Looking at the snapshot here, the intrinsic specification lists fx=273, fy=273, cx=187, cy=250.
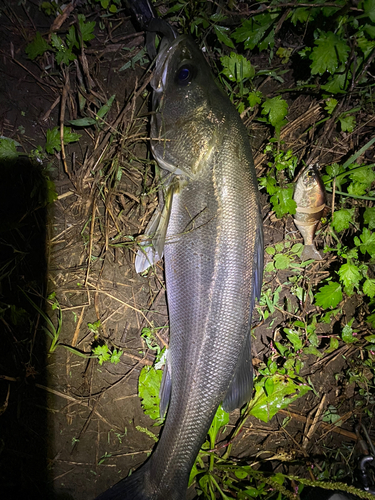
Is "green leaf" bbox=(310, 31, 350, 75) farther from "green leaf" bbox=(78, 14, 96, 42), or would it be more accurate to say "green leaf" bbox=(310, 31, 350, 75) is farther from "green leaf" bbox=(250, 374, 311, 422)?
"green leaf" bbox=(250, 374, 311, 422)

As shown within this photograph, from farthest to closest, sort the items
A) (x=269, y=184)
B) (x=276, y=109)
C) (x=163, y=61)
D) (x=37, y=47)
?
1. (x=269, y=184)
2. (x=276, y=109)
3. (x=37, y=47)
4. (x=163, y=61)

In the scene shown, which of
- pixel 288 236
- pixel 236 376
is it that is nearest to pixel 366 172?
pixel 288 236

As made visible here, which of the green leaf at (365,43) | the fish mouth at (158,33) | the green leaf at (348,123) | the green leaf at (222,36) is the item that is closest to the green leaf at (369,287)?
the green leaf at (348,123)

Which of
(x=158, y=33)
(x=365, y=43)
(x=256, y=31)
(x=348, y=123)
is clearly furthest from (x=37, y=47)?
(x=348, y=123)

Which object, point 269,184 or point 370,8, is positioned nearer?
point 370,8

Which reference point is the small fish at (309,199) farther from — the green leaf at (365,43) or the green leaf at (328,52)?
the green leaf at (365,43)

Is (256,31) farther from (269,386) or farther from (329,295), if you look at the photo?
(269,386)

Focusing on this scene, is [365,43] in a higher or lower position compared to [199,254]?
higher
